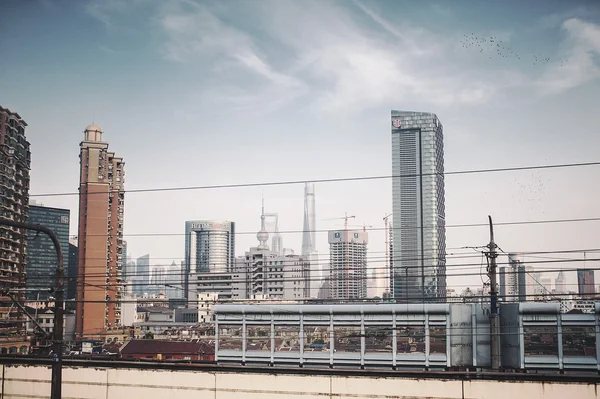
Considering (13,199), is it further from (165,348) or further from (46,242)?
(46,242)

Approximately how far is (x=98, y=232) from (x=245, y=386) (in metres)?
62.5

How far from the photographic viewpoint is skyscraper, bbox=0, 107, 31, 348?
4768 centimetres

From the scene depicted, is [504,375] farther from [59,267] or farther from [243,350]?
[59,267]

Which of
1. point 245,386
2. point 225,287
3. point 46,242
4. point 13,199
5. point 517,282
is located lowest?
point 225,287

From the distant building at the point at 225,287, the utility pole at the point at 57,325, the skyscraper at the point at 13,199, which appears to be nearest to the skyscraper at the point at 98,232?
the skyscraper at the point at 13,199

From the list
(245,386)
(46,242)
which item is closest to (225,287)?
(46,242)

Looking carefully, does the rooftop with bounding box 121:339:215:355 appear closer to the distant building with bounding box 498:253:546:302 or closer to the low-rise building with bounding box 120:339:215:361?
the low-rise building with bounding box 120:339:215:361

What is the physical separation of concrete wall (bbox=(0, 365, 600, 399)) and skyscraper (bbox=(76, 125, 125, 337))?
5380 centimetres

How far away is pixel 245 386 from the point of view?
625 inches

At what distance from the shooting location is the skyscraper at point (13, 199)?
47678mm

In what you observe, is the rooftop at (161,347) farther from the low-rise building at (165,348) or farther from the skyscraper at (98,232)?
the skyscraper at (98,232)

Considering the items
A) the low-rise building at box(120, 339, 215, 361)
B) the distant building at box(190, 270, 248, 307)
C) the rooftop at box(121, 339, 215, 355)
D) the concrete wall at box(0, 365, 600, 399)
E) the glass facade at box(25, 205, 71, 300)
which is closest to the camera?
the concrete wall at box(0, 365, 600, 399)

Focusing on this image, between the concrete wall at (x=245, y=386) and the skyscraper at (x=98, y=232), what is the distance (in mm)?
53796

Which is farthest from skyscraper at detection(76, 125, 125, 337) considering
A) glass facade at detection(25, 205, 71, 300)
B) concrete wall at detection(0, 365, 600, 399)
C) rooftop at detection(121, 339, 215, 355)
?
glass facade at detection(25, 205, 71, 300)
